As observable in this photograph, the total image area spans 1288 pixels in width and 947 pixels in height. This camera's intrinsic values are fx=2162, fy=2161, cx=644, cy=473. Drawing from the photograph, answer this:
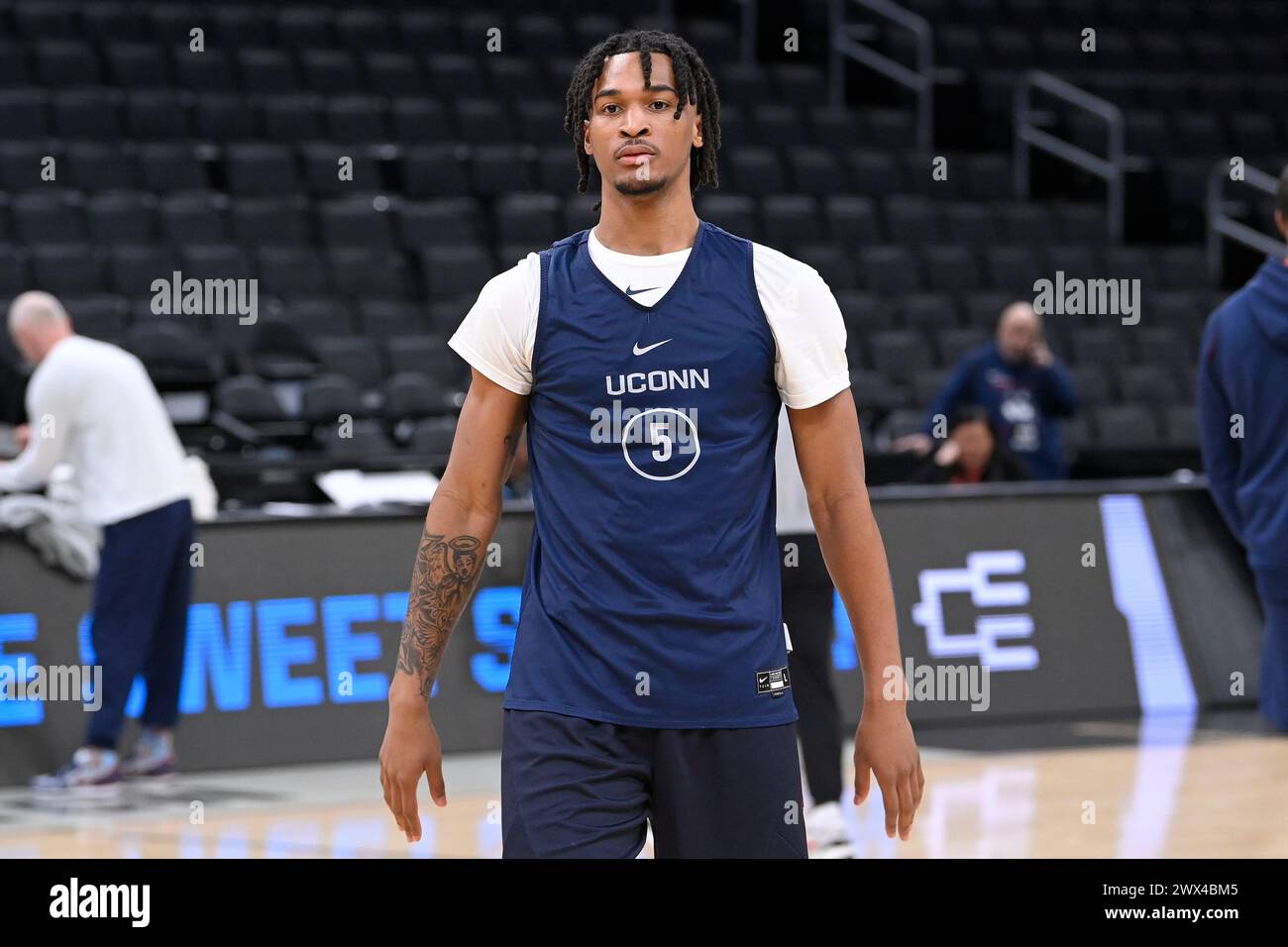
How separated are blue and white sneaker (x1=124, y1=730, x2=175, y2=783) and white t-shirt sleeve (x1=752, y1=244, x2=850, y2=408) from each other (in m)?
5.27

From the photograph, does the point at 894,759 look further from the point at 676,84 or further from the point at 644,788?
the point at 676,84

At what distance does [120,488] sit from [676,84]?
206 inches

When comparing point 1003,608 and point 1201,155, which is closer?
point 1003,608

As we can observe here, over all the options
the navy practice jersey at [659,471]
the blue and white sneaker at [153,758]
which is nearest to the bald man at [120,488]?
the blue and white sneaker at [153,758]

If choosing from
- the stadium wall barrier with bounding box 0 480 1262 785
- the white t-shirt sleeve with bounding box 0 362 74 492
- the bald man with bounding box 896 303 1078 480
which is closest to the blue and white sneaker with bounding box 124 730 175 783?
the stadium wall barrier with bounding box 0 480 1262 785

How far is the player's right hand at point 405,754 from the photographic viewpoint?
3.38 m

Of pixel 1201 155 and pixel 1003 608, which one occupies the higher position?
pixel 1201 155

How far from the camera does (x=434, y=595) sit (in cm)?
350

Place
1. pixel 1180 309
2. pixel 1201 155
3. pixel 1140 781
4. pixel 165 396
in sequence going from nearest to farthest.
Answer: pixel 1140 781 → pixel 165 396 → pixel 1180 309 → pixel 1201 155

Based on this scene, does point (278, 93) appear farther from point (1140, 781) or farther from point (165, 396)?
point (1140, 781)

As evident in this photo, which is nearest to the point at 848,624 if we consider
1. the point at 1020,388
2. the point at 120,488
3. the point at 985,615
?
the point at 985,615
